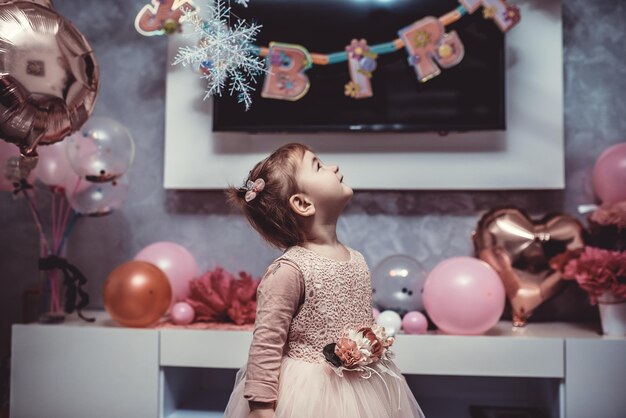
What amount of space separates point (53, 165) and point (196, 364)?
3.02 feet

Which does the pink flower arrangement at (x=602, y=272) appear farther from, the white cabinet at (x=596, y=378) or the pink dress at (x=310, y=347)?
the pink dress at (x=310, y=347)

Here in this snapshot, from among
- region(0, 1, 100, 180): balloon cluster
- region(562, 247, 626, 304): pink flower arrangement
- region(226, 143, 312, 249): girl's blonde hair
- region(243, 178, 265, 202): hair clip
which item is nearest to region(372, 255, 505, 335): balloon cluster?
region(562, 247, 626, 304): pink flower arrangement

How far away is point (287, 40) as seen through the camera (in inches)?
91.7

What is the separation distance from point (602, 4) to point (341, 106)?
1168mm

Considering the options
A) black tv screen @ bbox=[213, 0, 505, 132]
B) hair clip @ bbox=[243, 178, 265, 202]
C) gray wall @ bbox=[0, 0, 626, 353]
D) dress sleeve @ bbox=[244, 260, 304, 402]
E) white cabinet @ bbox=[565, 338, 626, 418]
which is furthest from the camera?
gray wall @ bbox=[0, 0, 626, 353]

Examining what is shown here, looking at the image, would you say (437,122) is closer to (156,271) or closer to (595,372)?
(595,372)

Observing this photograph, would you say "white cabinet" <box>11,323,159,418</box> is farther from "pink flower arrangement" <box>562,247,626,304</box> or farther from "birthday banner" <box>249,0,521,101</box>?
"pink flower arrangement" <box>562,247,626,304</box>

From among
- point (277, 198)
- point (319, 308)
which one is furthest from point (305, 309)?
point (277, 198)

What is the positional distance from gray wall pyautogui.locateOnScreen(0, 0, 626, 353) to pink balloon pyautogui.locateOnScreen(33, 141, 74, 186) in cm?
40

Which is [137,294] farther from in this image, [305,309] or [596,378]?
[596,378]

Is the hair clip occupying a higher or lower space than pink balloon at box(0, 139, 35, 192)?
lower

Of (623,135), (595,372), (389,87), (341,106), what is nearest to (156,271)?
(341,106)

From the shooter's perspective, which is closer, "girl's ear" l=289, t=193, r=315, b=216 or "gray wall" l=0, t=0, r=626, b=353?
"girl's ear" l=289, t=193, r=315, b=216

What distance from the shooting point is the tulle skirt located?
1339 millimetres
